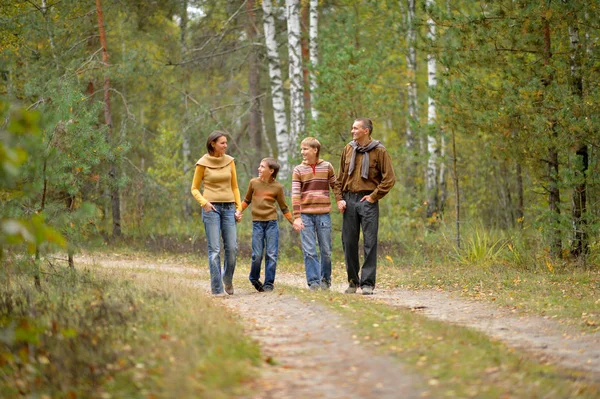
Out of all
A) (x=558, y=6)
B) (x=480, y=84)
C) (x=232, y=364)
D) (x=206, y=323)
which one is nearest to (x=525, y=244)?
(x=480, y=84)

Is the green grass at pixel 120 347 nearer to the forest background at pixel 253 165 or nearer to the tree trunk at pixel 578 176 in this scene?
the forest background at pixel 253 165

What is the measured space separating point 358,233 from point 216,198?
2.07 m

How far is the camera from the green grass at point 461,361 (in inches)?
207

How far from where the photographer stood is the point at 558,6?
1230 centimetres

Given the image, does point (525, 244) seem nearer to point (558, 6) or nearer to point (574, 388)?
point (558, 6)

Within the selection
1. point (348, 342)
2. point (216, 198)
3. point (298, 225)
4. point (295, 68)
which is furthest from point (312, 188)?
point (295, 68)

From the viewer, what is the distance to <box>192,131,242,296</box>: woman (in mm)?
10305

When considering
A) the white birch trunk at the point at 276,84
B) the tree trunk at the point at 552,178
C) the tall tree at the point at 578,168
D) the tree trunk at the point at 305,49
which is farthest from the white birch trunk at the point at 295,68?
the tall tree at the point at 578,168

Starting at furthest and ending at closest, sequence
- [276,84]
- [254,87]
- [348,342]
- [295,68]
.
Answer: [254,87]
[276,84]
[295,68]
[348,342]

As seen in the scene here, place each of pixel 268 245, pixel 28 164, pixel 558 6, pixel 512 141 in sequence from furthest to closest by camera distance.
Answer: pixel 512 141
pixel 558 6
pixel 268 245
pixel 28 164

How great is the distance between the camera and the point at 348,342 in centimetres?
670

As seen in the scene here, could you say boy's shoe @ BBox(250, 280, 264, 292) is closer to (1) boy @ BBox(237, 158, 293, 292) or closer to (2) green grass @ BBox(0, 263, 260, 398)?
(1) boy @ BBox(237, 158, 293, 292)

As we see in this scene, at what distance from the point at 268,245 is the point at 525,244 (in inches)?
224

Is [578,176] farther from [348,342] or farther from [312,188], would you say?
[348,342]
